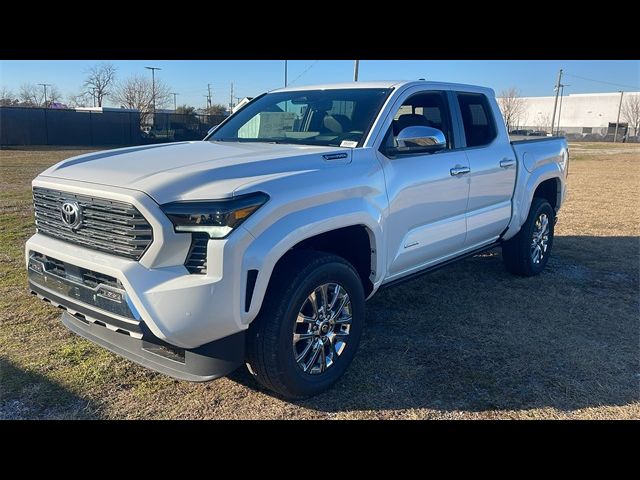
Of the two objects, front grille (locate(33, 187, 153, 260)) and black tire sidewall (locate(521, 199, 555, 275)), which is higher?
front grille (locate(33, 187, 153, 260))

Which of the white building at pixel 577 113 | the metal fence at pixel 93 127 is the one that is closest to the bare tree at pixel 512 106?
the white building at pixel 577 113

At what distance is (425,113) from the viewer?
477 cm

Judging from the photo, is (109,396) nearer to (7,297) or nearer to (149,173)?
(149,173)

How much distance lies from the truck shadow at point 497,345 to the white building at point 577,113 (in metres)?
82.0

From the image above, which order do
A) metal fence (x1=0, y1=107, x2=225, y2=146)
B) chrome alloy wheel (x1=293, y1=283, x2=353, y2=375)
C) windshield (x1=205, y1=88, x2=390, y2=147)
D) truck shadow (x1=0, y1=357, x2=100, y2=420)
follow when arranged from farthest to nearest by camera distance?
1. metal fence (x1=0, y1=107, x2=225, y2=146)
2. windshield (x1=205, y1=88, x2=390, y2=147)
3. chrome alloy wheel (x1=293, y1=283, x2=353, y2=375)
4. truck shadow (x1=0, y1=357, x2=100, y2=420)

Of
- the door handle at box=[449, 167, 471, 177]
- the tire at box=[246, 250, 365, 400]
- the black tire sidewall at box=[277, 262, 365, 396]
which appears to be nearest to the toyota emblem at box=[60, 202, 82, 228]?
the tire at box=[246, 250, 365, 400]

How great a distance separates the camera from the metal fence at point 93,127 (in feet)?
A: 103

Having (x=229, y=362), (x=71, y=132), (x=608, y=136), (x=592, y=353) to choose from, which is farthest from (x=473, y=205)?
(x=608, y=136)

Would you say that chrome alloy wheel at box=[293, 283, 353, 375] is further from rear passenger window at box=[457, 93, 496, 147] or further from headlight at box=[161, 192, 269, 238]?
rear passenger window at box=[457, 93, 496, 147]

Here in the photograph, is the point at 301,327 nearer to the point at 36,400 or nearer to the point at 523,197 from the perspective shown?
the point at 36,400

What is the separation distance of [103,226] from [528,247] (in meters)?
4.64

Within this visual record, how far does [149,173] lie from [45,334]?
79.5 inches

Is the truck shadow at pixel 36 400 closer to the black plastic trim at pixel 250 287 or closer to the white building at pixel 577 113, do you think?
the black plastic trim at pixel 250 287

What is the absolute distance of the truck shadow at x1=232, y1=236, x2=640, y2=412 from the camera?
3549mm
